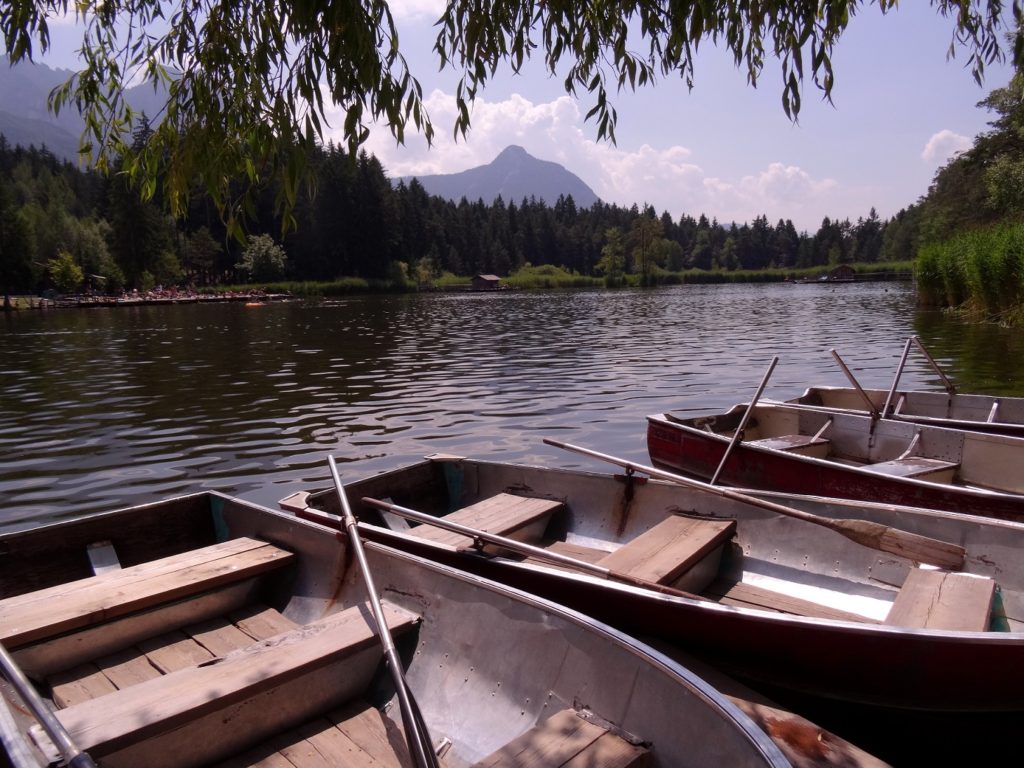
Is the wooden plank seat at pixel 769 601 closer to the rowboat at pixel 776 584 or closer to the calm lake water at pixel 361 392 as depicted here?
the rowboat at pixel 776 584

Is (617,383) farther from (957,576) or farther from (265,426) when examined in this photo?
(957,576)

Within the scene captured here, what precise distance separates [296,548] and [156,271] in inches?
4025

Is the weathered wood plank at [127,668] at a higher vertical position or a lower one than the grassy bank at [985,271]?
lower

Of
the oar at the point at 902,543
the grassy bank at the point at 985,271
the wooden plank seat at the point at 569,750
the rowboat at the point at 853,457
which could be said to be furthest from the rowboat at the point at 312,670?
the grassy bank at the point at 985,271

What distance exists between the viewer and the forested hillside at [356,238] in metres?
90.3

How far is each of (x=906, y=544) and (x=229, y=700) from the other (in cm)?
411

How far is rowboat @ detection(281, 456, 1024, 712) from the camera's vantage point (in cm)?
400

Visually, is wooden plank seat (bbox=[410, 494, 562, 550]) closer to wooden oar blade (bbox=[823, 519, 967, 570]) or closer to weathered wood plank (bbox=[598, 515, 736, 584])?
weathered wood plank (bbox=[598, 515, 736, 584])

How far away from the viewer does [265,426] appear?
46.8 ft

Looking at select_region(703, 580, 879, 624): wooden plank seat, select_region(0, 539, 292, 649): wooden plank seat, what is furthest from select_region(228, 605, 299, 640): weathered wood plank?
select_region(703, 580, 879, 624): wooden plank seat

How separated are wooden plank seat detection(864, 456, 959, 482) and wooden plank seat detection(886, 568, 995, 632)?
2691mm

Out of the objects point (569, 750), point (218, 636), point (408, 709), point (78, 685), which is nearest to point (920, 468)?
point (569, 750)

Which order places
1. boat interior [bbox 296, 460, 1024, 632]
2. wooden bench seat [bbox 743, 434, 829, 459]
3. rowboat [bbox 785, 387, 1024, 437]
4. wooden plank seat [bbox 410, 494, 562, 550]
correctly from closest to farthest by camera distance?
boat interior [bbox 296, 460, 1024, 632] → wooden plank seat [bbox 410, 494, 562, 550] → rowboat [bbox 785, 387, 1024, 437] → wooden bench seat [bbox 743, 434, 829, 459]

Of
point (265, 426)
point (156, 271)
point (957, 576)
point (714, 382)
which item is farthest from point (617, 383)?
point (156, 271)
